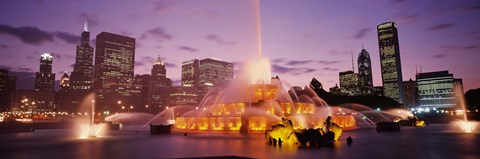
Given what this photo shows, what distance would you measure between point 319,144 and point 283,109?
73.0 ft

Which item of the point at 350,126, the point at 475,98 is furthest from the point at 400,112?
the point at 350,126

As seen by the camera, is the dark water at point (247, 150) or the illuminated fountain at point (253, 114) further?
the illuminated fountain at point (253, 114)

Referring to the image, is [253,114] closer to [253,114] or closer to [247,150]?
[253,114]

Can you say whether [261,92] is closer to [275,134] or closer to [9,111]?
[275,134]

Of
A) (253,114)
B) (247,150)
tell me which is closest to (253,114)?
(253,114)

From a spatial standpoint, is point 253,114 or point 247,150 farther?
point 253,114

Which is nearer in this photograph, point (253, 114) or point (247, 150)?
→ point (247, 150)

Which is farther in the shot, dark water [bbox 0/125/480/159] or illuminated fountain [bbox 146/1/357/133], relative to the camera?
illuminated fountain [bbox 146/1/357/133]

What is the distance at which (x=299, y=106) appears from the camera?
4244 cm

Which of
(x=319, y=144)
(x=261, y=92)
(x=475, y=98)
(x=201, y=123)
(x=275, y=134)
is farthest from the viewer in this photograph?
(x=475, y=98)

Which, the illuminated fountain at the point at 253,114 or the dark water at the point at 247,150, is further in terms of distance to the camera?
the illuminated fountain at the point at 253,114

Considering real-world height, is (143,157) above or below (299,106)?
below

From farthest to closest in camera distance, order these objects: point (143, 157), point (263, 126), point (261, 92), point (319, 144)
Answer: point (261, 92), point (263, 126), point (319, 144), point (143, 157)

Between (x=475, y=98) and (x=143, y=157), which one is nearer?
(x=143, y=157)
